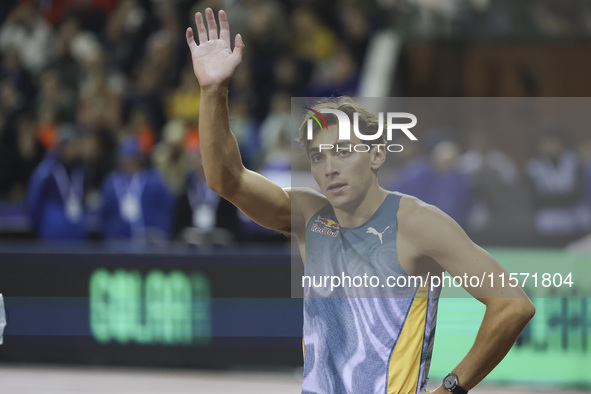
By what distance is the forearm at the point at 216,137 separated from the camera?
313 centimetres

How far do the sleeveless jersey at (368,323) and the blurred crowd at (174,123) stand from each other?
2.98 metres

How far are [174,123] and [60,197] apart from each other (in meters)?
2.12

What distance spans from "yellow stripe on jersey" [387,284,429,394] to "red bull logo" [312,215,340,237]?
1.12ft

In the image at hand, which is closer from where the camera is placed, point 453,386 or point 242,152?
point 453,386

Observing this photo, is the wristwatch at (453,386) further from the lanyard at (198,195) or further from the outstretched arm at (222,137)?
the lanyard at (198,195)

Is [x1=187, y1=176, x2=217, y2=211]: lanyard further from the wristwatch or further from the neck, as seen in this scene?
the wristwatch

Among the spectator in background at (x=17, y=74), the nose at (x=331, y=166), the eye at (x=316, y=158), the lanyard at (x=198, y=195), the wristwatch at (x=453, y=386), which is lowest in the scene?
the wristwatch at (x=453, y=386)

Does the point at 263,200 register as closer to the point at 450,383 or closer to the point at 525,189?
the point at 450,383

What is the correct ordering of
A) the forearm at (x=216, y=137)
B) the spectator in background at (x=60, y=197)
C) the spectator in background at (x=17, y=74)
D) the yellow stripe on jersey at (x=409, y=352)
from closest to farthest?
the forearm at (x=216, y=137) → the yellow stripe on jersey at (x=409, y=352) → the spectator in background at (x=60, y=197) → the spectator in background at (x=17, y=74)

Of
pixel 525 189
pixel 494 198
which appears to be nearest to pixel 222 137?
pixel 494 198

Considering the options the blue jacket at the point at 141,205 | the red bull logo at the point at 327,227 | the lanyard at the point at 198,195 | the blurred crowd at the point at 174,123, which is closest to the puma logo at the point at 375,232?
the red bull logo at the point at 327,227

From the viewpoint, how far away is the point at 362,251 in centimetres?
330

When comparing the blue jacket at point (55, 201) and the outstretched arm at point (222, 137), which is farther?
the blue jacket at point (55, 201)

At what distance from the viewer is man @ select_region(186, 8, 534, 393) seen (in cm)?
320
